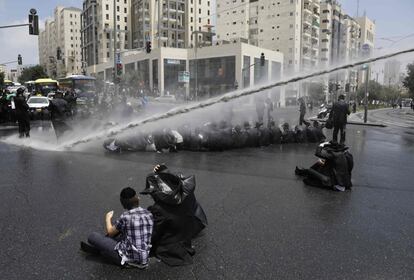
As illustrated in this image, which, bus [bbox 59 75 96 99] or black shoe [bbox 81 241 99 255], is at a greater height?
bus [bbox 59 75 96 99]

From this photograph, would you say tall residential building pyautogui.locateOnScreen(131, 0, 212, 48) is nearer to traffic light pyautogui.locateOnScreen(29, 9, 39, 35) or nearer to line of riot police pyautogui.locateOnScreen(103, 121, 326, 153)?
traffic light pyautogui.locateOnScreen(29, 9, 39, 35)

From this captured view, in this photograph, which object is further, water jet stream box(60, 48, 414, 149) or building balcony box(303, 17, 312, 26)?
building balcony box(303, 17, 312, 26)

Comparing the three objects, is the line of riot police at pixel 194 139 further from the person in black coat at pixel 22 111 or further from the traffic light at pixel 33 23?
the traffic light at pixel 33 23

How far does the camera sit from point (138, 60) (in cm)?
7869

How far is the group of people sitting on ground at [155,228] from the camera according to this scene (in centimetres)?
397

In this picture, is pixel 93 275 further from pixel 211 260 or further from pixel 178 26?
pixel 178 26

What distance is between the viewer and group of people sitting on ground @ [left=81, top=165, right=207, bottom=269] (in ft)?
13.0

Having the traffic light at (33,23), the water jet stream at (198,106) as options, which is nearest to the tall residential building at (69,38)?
the traffic light at (33,23)

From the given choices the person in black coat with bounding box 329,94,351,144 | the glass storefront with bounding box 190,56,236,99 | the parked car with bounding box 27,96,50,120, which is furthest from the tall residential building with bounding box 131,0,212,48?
the person in black coat with bounding box 329,94,351,144

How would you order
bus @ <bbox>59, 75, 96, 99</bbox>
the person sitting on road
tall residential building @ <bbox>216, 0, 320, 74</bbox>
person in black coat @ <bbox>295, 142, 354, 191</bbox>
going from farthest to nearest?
1. tall residential building @ <bbox>216, 0, 320, 74</bbox>
2. bus @ <bbox>59, 75, 96, 99</bbox>
3. the person sitting on road
4. person in black coat @ <bbox>295, 142, 354, 191</bbox>

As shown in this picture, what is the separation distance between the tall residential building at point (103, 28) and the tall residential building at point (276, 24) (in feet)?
86.2

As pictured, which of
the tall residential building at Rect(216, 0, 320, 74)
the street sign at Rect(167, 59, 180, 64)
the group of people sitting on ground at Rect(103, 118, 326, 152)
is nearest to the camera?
the group of people sitting on ground at Rect(103, 118, 326, 152)

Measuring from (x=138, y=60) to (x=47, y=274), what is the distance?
256 ft

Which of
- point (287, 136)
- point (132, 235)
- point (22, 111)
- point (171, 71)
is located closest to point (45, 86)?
point (22, 111)
